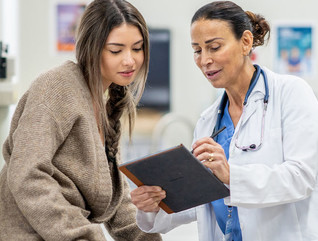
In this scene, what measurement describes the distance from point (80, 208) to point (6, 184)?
0.22m

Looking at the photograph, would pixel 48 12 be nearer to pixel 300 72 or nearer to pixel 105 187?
pixel 300 72

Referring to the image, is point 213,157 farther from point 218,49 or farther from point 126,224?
point 126,224

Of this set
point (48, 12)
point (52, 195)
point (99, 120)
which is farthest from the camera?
point (48, 12)

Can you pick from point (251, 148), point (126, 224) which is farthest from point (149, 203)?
point (251, 148)

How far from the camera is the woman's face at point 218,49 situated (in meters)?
1.64

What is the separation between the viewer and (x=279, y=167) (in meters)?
1.52

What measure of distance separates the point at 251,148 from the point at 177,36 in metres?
3.93

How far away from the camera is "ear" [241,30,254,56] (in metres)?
1.68

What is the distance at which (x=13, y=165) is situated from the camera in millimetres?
1451

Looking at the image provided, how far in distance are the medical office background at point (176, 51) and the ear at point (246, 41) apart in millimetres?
3597

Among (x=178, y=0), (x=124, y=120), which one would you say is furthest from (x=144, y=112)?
(x=124, y=120)

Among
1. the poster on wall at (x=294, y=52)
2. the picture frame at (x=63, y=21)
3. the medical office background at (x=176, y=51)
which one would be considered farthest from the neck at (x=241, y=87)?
the poster on wall at (x=294, y=52)

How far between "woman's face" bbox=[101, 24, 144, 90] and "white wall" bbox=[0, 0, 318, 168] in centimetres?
373

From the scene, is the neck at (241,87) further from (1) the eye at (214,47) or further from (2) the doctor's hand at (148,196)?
(2) the doctor's hand at (148,196)
